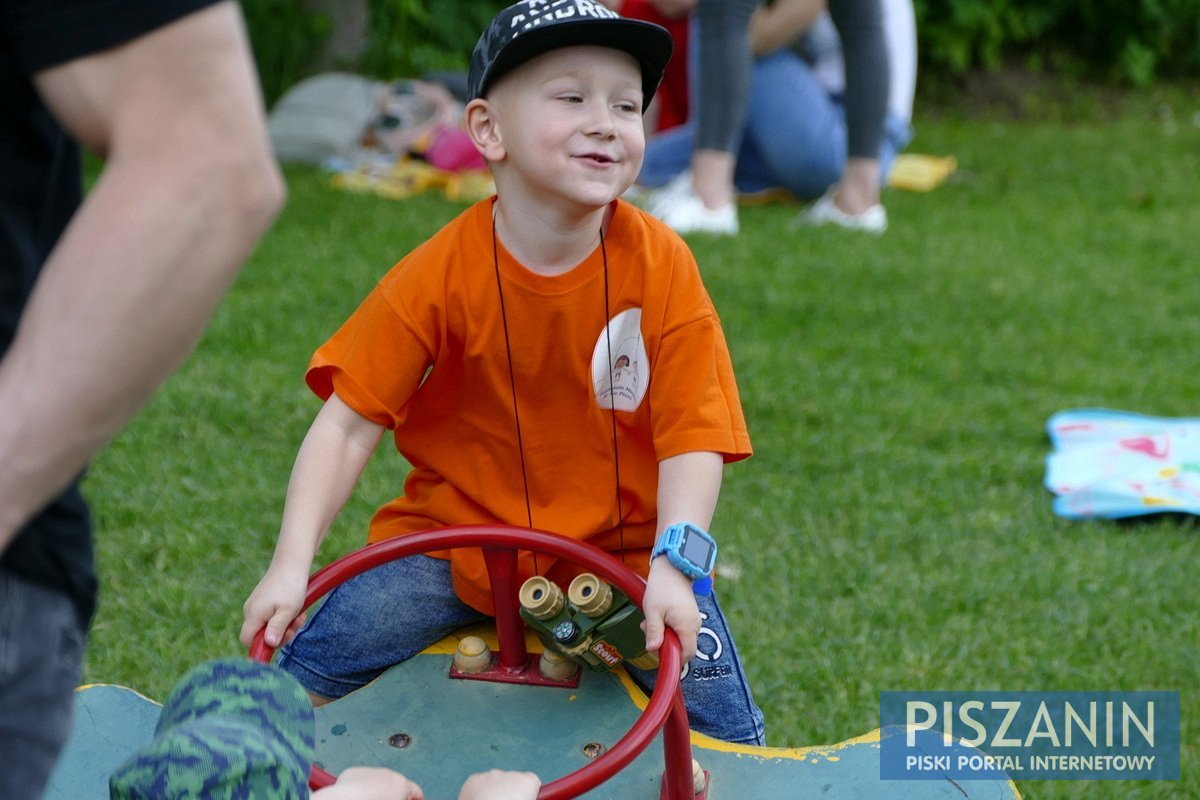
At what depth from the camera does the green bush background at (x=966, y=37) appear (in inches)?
279

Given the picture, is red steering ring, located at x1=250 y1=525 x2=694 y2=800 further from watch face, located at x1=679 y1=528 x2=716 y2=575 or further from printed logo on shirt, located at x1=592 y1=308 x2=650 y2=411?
printed logo on shirt, located at x1=592 y1=308 x2=650 y2=411

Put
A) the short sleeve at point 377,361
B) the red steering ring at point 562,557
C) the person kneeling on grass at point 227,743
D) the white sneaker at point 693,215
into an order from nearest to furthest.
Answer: the person kneeling on grass at point 227,743, the red steering ring at point 562,557, the short sleeve at point 377,361, the white sneaker at point 693,215

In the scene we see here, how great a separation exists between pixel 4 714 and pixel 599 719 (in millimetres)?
975

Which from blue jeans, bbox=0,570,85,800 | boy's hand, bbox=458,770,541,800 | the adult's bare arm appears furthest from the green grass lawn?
the adult's bare arm

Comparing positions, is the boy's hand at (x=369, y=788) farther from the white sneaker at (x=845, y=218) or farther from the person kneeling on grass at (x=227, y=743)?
the white sneaker at (x=845, y=218)

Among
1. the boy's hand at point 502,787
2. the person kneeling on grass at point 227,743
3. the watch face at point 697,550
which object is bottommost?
the boy's hand at point 502,787

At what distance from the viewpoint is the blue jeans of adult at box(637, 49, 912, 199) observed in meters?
5.33

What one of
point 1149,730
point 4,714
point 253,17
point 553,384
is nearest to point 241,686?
point 4,714

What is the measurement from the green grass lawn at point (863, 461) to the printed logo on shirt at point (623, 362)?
2.46 ft

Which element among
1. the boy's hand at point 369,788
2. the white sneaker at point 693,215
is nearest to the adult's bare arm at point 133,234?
the boy's hand at point 369,788

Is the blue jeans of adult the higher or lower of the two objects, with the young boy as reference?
lower

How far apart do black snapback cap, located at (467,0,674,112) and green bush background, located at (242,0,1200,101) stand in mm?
5579

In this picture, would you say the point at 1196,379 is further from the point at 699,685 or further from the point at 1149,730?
the point at 699,685

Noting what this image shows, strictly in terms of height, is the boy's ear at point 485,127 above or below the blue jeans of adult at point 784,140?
above
